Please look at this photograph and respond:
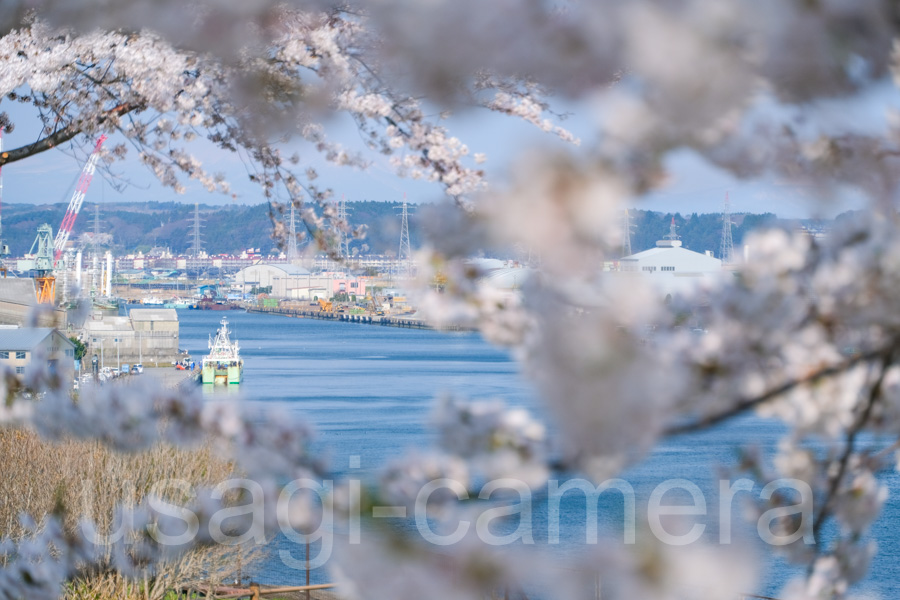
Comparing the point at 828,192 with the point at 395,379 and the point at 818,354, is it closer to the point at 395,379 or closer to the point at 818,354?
the point at 818,354

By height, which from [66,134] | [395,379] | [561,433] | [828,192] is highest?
[66,134]

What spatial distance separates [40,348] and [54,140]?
833mm

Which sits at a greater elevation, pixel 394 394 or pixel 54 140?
pixel 54 140

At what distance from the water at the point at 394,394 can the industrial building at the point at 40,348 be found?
83cm

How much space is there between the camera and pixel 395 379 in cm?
2842

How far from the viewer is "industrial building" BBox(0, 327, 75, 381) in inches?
84.4

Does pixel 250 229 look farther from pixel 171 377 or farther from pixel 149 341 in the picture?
pixel 149 341

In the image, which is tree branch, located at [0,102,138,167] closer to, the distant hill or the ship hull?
the distant hill

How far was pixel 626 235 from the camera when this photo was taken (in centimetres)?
63

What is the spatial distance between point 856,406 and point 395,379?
2786cm

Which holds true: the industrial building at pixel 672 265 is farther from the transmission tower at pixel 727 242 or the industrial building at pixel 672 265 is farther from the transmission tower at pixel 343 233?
the transmission tower at pixel 343 233

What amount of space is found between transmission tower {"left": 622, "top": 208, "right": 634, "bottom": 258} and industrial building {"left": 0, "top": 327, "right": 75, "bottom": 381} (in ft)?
5.69

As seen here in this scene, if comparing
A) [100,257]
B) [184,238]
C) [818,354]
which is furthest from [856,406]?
[100,257]

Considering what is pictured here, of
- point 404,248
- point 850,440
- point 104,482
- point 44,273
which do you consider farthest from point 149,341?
point 850,440
